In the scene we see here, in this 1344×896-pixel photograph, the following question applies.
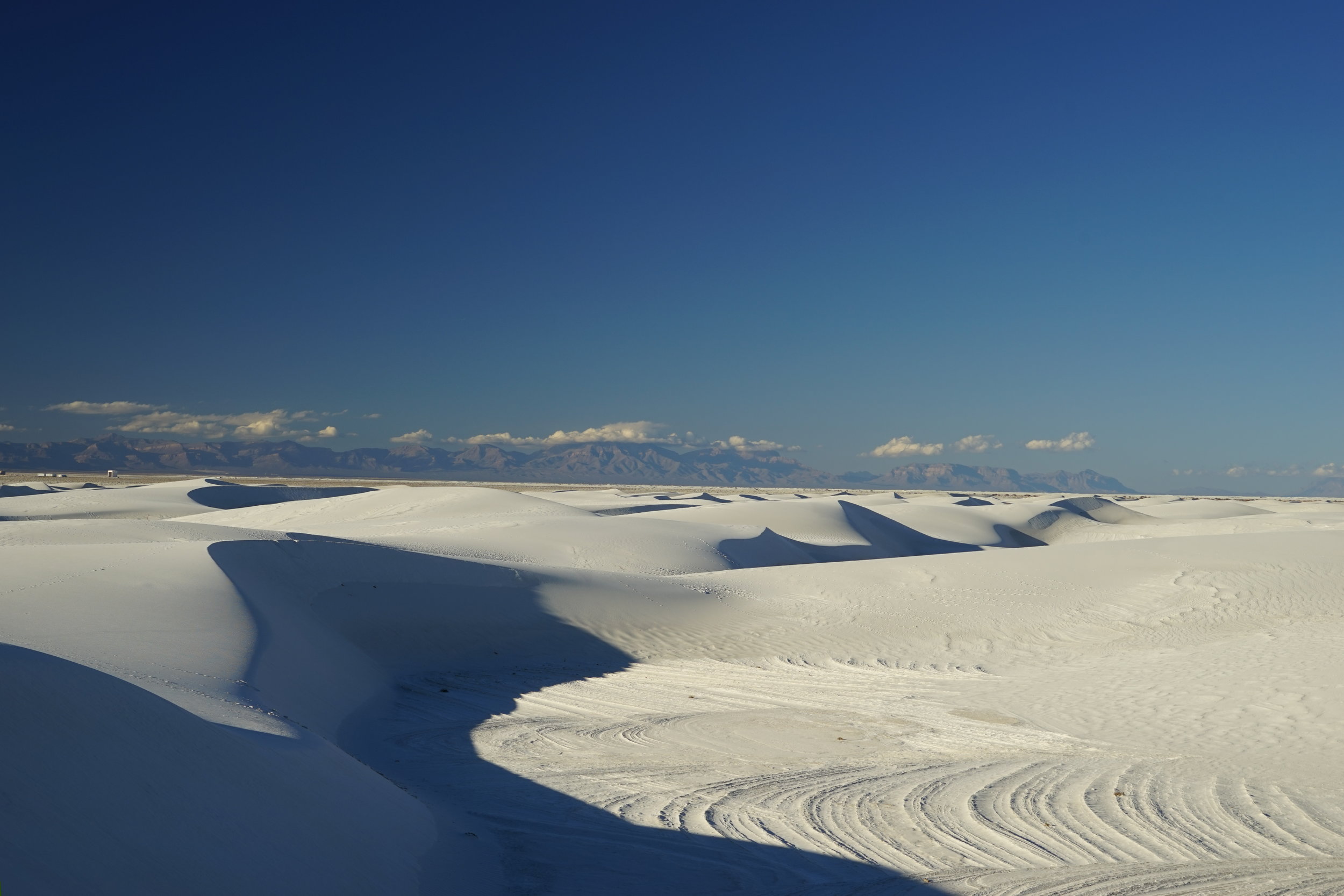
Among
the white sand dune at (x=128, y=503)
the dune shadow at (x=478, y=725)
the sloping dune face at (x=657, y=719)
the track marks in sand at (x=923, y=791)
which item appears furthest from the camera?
the white sand dune at (x=128, y=503)

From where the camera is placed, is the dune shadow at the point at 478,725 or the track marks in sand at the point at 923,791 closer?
the dune shadow at the point at 478,725

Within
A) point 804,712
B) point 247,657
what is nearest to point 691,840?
point 804,712

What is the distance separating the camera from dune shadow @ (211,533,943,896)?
18.4 ft

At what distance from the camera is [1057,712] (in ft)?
33.9

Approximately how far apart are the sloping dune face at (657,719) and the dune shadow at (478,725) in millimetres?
44

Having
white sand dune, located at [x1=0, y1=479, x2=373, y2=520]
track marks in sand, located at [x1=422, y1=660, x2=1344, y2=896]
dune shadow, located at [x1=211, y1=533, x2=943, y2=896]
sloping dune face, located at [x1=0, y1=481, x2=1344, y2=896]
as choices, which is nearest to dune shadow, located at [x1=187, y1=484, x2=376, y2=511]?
white sand dune, located at [x1=0, y1=479, x2=373, y2=520]

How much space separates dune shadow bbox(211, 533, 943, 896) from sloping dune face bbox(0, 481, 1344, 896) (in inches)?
1.7

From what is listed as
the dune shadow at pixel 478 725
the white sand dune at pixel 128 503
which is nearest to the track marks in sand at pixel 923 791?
the dune shadow at pixel 478 725

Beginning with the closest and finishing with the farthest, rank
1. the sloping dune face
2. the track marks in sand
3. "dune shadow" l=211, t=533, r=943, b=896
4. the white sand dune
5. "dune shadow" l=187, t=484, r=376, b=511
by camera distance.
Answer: the sloping dune face < "dune shadow" l=211, t=533, r=943, b=896 < the track marks in sand < the white sand dune < "dune shadow" l=187, t=484, r=376, b=511

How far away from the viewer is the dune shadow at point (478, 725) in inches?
220

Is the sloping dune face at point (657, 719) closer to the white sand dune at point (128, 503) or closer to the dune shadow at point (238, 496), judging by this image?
the white sand dune at point (128, 503)

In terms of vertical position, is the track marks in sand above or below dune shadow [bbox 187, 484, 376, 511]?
below

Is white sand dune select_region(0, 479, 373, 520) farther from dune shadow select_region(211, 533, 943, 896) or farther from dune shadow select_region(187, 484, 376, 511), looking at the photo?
dune shadow select_region(211, 533, 943, 896)

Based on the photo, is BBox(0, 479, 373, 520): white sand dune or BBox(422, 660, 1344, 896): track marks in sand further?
BBox(0, 479, 373, 520): white sand dune
